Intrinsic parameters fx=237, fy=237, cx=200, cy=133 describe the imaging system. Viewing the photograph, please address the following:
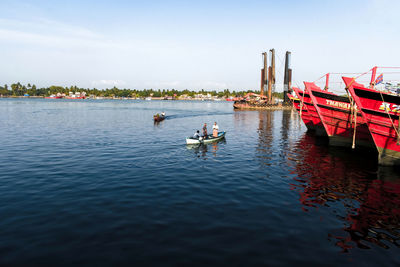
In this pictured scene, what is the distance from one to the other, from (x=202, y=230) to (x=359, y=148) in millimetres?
23613

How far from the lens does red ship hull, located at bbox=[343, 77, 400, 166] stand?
17.2m

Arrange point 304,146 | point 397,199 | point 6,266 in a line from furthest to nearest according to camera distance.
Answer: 1. point 304,146
2. point 397,199
3. point 6,266

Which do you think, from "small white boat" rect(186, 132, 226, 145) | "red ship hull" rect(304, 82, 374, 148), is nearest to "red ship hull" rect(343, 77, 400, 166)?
"red ship hull" rect(304, 82, 374, 148)

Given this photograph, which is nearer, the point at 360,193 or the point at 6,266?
the point at 6,266

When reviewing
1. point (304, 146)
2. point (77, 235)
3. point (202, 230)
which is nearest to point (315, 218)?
point (202, 230)

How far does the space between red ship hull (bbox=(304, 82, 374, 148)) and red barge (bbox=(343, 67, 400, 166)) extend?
18.0ft

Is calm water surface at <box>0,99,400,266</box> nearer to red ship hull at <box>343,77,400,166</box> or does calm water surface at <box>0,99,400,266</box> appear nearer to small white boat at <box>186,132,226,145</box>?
red ship hull at <box>343,77,400,166</box>

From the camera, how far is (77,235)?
918 cm

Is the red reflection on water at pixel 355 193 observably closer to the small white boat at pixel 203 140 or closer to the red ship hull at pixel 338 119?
the red ship hull at pixel 338 119

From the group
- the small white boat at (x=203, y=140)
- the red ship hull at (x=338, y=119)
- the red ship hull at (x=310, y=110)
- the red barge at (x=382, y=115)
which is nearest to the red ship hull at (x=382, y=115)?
the red barge at (x=382, y=115)

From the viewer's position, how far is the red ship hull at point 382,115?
56.5ft

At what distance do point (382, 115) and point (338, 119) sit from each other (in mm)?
8374

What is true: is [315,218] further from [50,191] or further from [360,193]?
[50,191]

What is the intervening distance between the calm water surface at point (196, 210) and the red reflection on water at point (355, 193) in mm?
68
